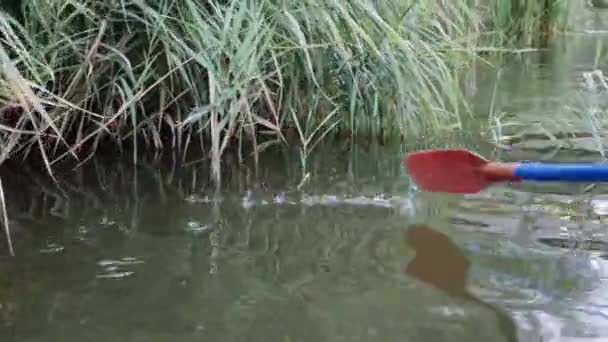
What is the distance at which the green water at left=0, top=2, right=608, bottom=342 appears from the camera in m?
1.36

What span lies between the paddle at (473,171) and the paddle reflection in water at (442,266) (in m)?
0.10

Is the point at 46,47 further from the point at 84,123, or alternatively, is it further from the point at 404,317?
the point at 404,317

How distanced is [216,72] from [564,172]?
94cm

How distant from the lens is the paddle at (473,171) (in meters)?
1.48

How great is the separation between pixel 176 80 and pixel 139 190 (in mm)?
364

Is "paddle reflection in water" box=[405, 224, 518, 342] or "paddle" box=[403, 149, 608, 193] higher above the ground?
"paddle" box=[403, 149, 608, 193]

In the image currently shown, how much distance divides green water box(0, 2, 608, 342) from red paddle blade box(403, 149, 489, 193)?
0.30 feet

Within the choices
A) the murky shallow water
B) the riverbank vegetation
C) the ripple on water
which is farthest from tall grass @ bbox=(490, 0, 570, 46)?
the ripple on water

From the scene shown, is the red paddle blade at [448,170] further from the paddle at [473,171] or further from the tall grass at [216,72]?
the tall grass at [216,72]

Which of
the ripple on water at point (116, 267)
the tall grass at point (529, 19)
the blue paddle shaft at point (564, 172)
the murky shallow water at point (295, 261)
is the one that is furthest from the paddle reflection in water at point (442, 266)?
the tall grass at point (529, 19)

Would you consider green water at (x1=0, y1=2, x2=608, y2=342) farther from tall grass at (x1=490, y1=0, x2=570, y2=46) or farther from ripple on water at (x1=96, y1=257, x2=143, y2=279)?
tall grass at (x1=490, y1=0, x2=570, y2=46)

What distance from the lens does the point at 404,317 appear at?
138cm

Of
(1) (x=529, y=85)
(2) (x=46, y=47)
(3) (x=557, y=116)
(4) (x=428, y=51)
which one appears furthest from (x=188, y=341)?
(1) (x=529, y=85)

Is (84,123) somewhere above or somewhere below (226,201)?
above
